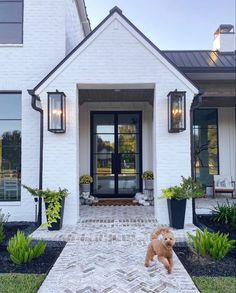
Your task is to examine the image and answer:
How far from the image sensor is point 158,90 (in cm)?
610

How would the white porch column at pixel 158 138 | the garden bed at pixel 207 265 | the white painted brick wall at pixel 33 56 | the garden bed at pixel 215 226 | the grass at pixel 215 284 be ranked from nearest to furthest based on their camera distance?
the grass at pixel 215 284 → the garden bed at pixel 207 265 → the garden bed at pixel 215 226 → the white porch column at pixel 158 138 → the white painted brick wall at pixel 33 56

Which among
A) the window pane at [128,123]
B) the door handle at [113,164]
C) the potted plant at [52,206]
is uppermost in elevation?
the window pane at [128,123]

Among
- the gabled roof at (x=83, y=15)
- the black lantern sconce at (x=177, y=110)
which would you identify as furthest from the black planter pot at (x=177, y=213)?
the gabled roof at (x=83, y=15)

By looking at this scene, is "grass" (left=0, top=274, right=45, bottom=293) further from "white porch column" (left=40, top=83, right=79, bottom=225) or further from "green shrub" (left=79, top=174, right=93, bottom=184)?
"green shrub" (left=79, top=174, right=93, bottom=184)

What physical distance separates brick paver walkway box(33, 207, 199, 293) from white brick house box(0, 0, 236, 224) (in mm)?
685

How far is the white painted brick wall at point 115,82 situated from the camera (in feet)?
19.8

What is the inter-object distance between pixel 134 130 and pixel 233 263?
5.65 metres

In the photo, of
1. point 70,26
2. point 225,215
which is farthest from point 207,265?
point 70,26

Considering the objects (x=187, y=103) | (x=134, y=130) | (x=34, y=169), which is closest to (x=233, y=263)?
(x=187, y=103)

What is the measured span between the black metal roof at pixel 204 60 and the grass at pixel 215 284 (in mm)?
5272

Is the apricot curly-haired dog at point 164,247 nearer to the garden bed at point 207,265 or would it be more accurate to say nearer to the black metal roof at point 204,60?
the garden bed at point 207,265

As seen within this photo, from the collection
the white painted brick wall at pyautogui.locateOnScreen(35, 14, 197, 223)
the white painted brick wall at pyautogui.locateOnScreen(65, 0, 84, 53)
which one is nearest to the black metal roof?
the white painted brick wall at pyautogui.locateOnScreen(35, 14, 197, 223)

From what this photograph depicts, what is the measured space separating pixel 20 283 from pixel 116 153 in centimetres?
594

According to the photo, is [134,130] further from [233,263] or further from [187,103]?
[233,263]
